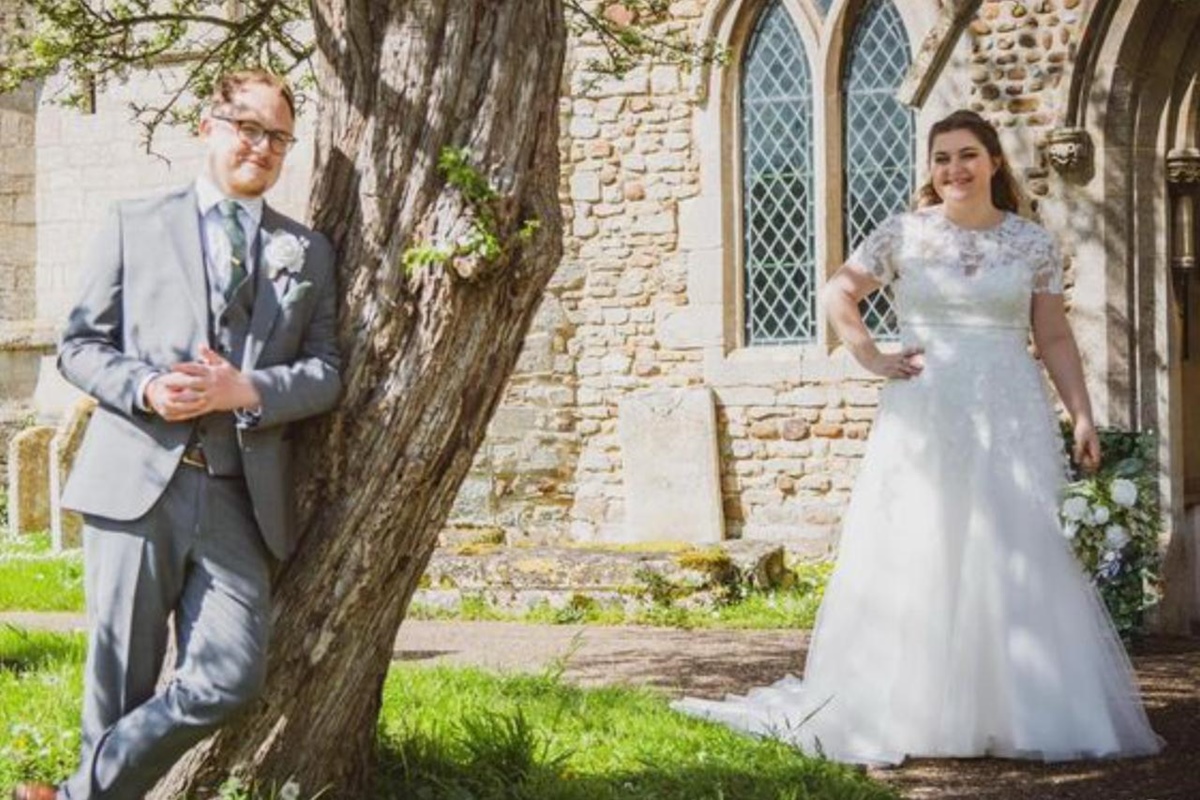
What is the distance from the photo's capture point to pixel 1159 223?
9.84 meters

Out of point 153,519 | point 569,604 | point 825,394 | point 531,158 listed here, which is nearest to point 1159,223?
point 825,394

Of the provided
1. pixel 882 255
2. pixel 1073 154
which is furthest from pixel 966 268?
pixel 1073 154

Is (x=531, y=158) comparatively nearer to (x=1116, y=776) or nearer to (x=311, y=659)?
(x=311, y=659)

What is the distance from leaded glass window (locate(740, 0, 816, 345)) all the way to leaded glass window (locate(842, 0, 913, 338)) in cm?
31

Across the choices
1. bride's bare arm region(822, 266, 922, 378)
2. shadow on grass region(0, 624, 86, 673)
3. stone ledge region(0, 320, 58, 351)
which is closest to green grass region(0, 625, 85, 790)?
shadow on grass region(0, 624, 86, 673)

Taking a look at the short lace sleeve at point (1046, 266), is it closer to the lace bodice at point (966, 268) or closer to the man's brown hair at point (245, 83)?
the lace bodice at point (966, 268)

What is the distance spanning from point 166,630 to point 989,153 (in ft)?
10.9

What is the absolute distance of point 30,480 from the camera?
48.1 feet

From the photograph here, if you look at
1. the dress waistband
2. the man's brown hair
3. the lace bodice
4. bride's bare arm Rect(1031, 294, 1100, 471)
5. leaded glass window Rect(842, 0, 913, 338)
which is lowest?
bride's bare arm Rect(1031, 294, 1100, 471)

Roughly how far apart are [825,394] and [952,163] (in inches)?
238

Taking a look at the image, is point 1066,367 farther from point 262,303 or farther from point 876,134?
point 876,134

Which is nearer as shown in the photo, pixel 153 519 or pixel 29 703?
pixel 153 519

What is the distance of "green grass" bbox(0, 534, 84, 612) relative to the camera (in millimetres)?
10359

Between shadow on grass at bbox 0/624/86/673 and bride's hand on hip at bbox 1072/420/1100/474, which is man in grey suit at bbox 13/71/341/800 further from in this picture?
shadow on grass at bbox 0/624/86/673
